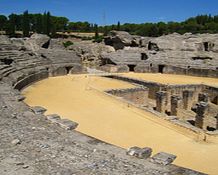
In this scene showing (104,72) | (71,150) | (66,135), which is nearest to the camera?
(71,150)

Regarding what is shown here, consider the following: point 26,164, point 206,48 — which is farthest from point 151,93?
point 26,164

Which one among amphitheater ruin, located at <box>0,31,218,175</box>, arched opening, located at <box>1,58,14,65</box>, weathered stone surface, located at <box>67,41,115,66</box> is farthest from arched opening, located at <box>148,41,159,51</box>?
arched opening, located at <box>1,58,14,65</box>

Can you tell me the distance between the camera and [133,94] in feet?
62.3

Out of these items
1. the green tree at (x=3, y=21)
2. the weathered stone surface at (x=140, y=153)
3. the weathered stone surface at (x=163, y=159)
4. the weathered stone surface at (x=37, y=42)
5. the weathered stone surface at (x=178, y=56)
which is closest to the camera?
the weathered stone surface at (x=163, y=159)

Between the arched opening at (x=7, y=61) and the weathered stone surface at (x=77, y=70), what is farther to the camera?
the weathered stone surface at (x=77, y=70)

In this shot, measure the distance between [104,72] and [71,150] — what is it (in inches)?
823

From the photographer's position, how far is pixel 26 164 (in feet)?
20.1

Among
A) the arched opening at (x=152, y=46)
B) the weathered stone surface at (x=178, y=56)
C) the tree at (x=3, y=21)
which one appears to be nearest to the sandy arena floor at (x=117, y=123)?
the weathered stone surface at (x=178, y=56)

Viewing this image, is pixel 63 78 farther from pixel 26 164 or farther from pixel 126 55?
pixel 26 164

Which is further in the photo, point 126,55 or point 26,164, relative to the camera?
point 126,55

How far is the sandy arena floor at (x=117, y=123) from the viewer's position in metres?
9.17

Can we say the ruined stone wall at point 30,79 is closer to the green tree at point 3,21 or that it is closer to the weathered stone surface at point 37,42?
the weathered stone surface at point 37,42

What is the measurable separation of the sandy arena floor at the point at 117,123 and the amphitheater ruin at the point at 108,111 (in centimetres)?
3

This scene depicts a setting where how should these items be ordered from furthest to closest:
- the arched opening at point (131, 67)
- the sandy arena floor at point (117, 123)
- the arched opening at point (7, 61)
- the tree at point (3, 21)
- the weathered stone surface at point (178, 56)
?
the tree at point (3, 21) < the arched opening at point (131, 67) < the weathered stone surface at point (178, 56) < the arched opening at point (7, 61) < the sandy arena floor at point (117, 123)
